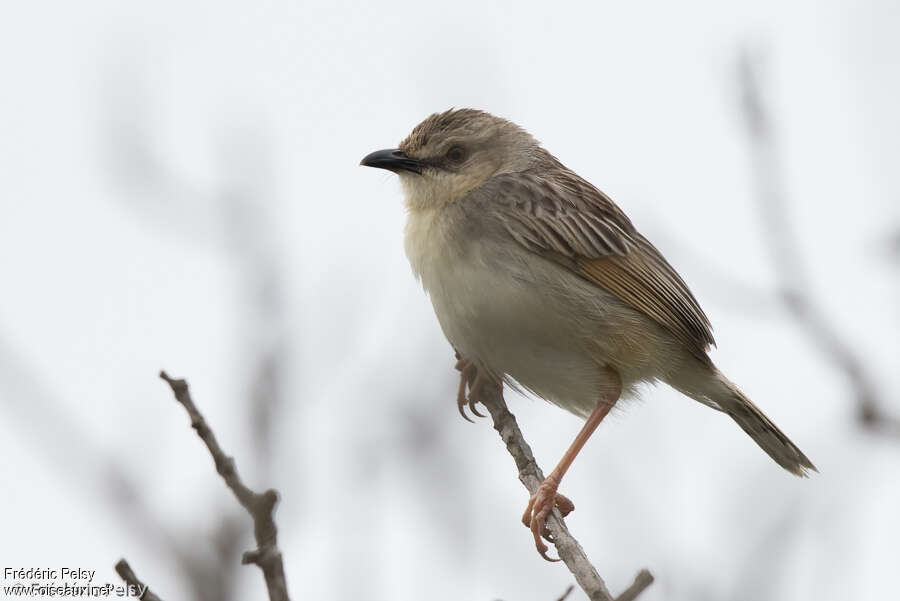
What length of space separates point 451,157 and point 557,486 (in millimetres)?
2033

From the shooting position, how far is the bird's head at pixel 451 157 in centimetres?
618

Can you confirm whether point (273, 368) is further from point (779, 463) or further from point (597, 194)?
point (779, 463)

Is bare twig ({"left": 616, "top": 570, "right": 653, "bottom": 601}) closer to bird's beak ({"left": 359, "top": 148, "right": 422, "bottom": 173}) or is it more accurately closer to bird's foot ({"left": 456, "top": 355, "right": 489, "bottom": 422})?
bird's foot ({"left": 456, "top": 355, "right": 489, "bottom": 422})

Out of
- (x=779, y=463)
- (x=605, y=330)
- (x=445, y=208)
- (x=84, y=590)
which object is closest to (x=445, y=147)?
(x=445, y=208)

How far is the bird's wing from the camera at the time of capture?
6.00m

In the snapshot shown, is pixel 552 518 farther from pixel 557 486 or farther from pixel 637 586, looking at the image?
pixel 637 586

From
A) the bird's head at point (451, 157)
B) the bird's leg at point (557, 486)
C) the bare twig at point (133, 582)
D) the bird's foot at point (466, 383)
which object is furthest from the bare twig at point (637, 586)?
the bird's head at point (451, 157)

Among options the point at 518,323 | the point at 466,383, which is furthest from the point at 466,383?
the point at 518,323

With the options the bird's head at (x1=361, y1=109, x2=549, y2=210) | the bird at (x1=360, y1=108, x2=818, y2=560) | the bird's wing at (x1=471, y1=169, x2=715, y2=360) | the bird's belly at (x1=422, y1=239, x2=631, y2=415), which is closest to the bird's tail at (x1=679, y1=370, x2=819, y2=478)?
the bird at (x1=360, y1=108, x2=818, y2=560)

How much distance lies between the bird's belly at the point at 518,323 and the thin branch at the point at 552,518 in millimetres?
243

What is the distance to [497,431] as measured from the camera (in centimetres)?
513

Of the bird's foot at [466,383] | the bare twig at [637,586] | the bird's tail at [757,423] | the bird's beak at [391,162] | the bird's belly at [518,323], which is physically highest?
the bird's beak at [391,162]

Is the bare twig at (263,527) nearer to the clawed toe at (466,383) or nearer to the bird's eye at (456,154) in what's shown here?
the clawed toe at (466,383)

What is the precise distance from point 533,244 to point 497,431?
3.98ft
